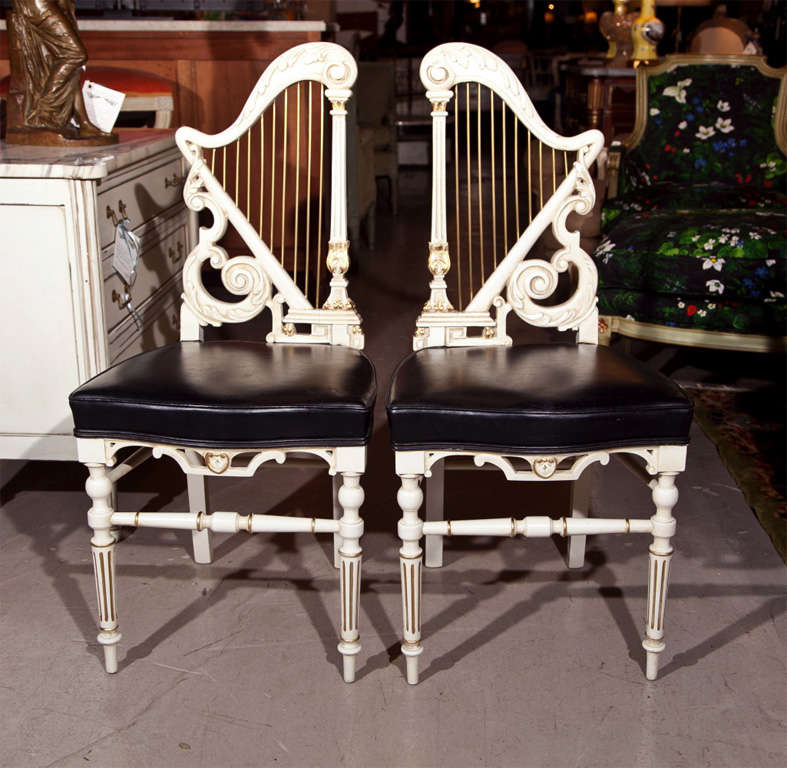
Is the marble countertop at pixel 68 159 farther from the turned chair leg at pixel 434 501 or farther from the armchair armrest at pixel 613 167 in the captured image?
the armchair armrest at pixel 613 167

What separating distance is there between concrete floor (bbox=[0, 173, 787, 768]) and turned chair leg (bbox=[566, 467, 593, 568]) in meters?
0.03

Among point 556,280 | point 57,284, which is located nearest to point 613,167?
point 556,280

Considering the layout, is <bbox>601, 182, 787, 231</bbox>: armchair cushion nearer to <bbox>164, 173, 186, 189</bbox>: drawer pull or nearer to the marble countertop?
<bbox>164, 173, 186, 189</bbox>: drawer pull

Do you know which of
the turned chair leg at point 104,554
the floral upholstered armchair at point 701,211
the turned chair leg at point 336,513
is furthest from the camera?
the floral upholstered armchair at point 701,211

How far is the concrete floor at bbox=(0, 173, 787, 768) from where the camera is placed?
1.55 m

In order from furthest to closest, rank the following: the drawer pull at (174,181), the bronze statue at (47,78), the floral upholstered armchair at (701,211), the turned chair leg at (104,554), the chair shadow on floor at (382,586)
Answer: the floral upholstered armchair at (701,211) → the drawer pull at (174,181) → the bronze statue at (47,78) → the chair shadow on floor at (382,586) → the turned chair leg at (104,554)

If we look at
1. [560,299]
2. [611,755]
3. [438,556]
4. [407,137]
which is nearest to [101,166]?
[438,556]

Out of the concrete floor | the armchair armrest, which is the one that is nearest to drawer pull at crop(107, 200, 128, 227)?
the concrete floor

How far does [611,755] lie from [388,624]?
0.50 metres

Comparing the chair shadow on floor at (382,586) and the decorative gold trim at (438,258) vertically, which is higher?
the decorative gold trim at (438,258)

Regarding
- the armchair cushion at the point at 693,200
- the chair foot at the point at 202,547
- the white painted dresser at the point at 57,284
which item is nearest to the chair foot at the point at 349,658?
the chair foot at the point at 202,547

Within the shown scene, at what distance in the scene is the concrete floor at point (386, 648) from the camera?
5.07 feet

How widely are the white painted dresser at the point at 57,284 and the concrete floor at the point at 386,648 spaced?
0.29 metres

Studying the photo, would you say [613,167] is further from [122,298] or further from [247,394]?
[247,394]
